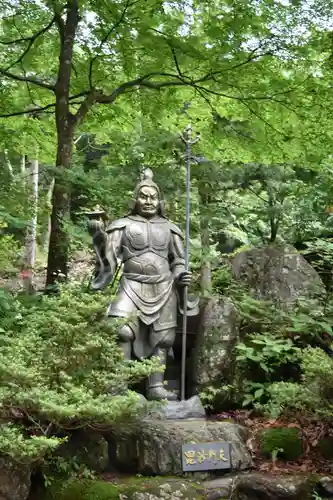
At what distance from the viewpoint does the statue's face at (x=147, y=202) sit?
5969mm

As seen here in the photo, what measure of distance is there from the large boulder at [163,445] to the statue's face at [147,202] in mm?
2260

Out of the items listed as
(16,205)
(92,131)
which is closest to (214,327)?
(16,205)

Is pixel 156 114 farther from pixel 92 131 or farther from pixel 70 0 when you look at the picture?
pixel 70 0

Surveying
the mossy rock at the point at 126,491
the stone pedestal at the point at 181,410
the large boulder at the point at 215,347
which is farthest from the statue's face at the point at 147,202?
the mossy rock at the point at 126,491

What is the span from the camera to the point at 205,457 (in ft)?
14.8

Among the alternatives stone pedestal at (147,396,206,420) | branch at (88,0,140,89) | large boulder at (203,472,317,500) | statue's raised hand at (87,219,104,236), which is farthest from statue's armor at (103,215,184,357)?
branch at (88,0,140,89)

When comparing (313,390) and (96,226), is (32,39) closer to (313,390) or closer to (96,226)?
(96,226)

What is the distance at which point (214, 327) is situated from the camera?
5.86 m

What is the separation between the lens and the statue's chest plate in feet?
19.0

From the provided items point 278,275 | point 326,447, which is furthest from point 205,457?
point 278,275

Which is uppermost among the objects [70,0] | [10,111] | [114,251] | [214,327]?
[70,0]

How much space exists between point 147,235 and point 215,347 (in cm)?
139

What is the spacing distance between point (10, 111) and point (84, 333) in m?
5.35

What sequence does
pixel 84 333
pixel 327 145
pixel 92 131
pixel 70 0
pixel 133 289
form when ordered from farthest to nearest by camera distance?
pixel 92 131 < pixel 327 145 < pixel 70 0 < pixel 133 289 < pixel 84 333
